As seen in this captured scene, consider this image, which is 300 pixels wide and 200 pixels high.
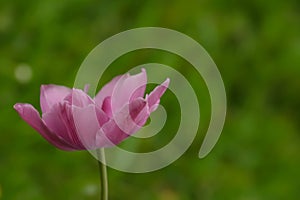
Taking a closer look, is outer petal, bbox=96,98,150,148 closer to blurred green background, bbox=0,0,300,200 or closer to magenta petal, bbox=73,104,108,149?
magenta petal, bbox=73,104,108,149

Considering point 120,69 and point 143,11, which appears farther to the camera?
point 143,11

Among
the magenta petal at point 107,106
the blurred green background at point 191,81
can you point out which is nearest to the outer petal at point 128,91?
the magenta petal at point 107,106

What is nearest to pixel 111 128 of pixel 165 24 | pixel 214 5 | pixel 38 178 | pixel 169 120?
pixel 38 178

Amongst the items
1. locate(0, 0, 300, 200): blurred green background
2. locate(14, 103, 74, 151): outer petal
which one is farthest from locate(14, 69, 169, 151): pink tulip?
locate(0, 0, 300, 200): blurred green background

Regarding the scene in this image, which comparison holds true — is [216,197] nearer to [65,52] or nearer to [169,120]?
[169,120]

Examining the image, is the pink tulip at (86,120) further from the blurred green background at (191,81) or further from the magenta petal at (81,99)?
the blurred green background at (191,81)
